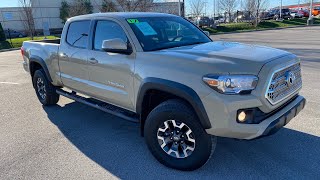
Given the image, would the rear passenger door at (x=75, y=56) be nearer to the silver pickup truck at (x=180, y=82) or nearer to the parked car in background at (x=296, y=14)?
the silver pickup truck at (x=180, y=82)

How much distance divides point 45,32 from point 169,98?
43873 millimetres

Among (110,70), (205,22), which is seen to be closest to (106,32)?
(110,70)

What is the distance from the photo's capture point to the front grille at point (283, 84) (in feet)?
9.68

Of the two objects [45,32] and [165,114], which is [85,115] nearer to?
[165,114]

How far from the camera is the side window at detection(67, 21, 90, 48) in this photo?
4.57m

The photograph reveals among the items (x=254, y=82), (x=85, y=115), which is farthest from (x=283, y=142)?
(x=85, y=115)

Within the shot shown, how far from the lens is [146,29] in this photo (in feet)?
12.9

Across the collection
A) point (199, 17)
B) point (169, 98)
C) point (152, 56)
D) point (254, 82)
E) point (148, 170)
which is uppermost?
point (199, 17)

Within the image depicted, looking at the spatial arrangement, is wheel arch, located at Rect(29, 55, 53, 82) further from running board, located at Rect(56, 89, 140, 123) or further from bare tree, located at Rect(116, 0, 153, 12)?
bare tree, located at Rect(116, 0, 153, 12)

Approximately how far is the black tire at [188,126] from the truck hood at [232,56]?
0.56m

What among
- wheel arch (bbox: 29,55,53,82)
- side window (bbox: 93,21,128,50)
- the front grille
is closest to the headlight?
the front grille

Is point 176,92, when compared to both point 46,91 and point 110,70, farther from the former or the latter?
point 46,91

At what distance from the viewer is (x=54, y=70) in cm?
541

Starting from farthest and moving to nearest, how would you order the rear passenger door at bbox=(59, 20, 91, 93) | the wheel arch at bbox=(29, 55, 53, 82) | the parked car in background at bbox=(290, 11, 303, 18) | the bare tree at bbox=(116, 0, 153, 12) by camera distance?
1. the parked car in background at bbox=(290, 11, 303, 18)
2. the bare tree at bbox=(116, 0, 153, 12)
3. the wheel arch at bbox=(29, 55, 53, 82)
4. the rear passenger door at bbox=(59, 20, 91, 93)
